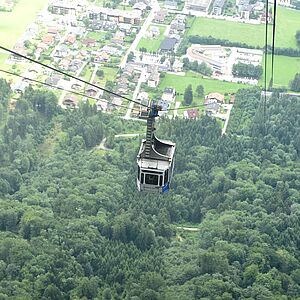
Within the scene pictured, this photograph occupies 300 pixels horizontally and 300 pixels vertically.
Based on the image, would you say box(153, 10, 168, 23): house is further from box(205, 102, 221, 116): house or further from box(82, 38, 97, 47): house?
box(205, 102, 221, 116): house

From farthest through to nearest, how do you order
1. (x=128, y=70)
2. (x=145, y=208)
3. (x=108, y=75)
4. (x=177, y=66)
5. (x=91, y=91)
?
(x=177, y=66)
(x=128, y=70)
(x=108, y=75)
(x=91, y=91)
(x=145, y=208)

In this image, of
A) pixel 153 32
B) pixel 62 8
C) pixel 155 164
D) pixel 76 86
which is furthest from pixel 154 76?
pixel 155 164

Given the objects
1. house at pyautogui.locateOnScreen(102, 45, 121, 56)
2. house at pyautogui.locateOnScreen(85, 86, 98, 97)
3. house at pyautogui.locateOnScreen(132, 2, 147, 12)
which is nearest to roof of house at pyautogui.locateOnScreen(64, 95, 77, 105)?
house at pyautogui.locateOnScreen(85, 86, 98, 97)

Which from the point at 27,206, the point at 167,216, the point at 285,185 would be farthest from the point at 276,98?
the point at 27,206

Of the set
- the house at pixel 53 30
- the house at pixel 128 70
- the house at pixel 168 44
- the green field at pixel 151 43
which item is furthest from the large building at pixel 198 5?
the house at pixel 128 70

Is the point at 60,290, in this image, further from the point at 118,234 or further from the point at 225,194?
the point at 225,194

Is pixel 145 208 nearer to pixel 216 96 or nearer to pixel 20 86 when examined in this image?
pixel 216 96
